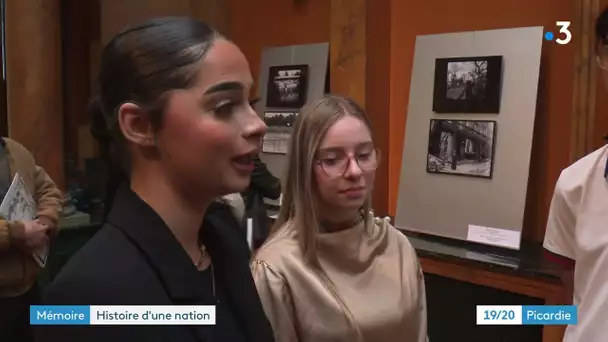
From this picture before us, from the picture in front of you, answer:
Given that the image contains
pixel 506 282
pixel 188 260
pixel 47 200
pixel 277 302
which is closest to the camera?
pixel 188 260

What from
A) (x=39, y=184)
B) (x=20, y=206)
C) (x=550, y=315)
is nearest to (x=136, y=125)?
(x=550, y=315)

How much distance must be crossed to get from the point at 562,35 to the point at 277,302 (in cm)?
148

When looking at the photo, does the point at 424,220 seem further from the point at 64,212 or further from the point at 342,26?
the point at 64,212

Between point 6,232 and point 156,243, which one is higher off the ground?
point 156,243

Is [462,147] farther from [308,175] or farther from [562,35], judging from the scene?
[308,175]

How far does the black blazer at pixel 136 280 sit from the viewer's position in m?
0.61

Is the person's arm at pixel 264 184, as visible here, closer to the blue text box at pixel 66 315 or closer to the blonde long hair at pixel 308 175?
the blonde long hair at pixel 308 175

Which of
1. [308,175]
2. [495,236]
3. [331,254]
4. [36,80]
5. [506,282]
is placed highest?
[36,80]

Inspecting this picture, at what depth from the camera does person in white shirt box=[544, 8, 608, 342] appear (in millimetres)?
1185

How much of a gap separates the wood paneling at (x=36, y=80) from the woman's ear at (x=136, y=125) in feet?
4.42

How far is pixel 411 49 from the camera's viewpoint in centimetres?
257

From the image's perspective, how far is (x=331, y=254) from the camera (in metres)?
1.15

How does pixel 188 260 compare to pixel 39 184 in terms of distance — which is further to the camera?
pixel 39 184

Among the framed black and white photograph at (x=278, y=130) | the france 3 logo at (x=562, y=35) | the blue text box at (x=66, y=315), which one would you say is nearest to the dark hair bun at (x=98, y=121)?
the blue text box at (x=66, y=315)
